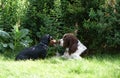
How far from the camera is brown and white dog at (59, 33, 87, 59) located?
1041 centimetres

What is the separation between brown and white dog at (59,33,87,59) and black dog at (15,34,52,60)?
1.42 feet

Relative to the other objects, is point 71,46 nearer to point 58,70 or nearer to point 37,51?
point 37,51

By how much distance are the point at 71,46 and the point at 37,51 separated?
40.5 inches

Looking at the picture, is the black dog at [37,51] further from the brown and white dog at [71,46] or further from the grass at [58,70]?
the grass at [58,70]

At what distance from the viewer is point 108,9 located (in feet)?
35.9

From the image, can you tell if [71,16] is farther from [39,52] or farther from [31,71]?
[31,71]

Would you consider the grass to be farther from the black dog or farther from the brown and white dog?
the brown and white dog

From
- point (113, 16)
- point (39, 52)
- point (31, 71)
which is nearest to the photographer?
point (31, 71)

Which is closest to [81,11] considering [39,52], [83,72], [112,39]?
[112,39]

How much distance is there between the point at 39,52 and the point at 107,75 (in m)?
2.60

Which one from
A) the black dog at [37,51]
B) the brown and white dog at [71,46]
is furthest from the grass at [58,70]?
the brown and white dog at [71,46]

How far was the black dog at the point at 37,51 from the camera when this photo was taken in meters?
9.82

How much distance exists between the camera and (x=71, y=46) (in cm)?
1050

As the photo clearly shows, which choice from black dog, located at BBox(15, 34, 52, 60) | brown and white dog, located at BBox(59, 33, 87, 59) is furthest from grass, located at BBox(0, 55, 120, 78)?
brown and white dog, located at BBox(59, 33, 87, 59)
